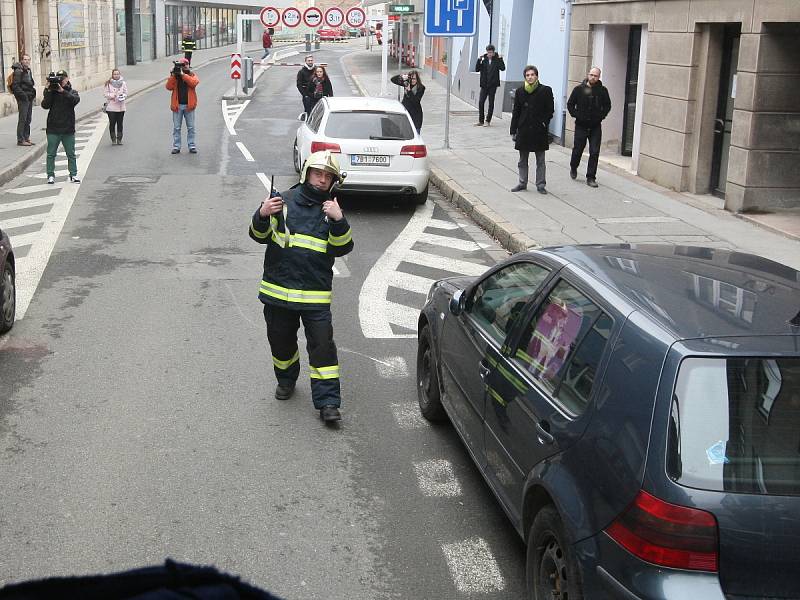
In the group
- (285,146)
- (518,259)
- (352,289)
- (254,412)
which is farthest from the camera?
(285,146)

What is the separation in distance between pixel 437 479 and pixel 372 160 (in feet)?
32.1

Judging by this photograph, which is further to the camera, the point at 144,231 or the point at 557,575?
the point at 144,231

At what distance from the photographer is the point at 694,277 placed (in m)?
4.91

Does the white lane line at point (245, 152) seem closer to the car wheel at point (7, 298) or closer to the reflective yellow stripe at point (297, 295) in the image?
the car wheel at point (7, 298)

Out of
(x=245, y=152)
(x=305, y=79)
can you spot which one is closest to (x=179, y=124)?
(x=245, y=152)

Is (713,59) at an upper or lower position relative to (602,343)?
upper

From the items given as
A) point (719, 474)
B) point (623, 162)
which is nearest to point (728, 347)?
point (719, 474)

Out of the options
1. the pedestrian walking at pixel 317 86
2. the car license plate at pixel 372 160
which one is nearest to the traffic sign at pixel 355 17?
the pedestrian walking at pixel 317 86

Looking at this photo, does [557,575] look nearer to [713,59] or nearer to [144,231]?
[144,231]

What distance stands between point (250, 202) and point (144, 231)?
2601 millimetres

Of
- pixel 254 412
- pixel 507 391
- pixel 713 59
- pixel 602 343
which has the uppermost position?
pixel 713 59

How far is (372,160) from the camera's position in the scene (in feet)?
51.1

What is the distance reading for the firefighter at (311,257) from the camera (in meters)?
7.02

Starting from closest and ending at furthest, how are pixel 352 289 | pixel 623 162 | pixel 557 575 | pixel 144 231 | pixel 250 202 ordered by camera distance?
pixel 557 575 → pixel 352 289 → pixel 144 231 → pixel 250 202 → pixel 623 162
